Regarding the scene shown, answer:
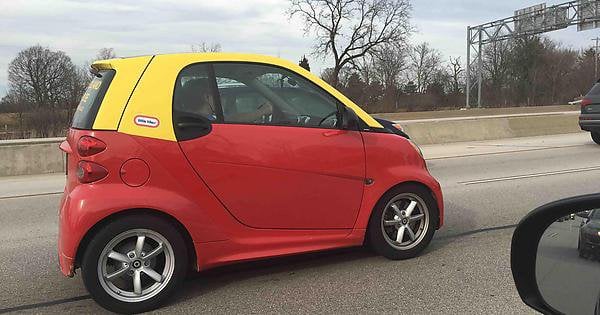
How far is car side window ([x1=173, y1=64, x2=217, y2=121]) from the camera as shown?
13.2 feet

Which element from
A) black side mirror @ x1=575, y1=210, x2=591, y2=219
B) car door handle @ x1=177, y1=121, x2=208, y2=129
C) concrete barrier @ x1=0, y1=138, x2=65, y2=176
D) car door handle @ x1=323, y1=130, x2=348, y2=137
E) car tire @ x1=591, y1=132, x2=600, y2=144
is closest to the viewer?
black side mirror @ x1=575, y1=210, x2=591, y2=219

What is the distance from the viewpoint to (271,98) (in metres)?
4.31

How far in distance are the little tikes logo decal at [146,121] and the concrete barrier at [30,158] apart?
374 inches

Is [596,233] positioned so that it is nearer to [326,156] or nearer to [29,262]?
[326,156]

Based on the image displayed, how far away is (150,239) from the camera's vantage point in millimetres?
3875

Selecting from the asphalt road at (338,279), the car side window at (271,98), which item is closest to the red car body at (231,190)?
the car side window at (271,98)

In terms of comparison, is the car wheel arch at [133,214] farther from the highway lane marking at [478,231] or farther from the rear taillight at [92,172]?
the highway lane marking at [478,231]

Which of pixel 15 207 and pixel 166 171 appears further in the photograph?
pixel 15 207

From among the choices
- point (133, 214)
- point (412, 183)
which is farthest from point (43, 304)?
point (412, 183)

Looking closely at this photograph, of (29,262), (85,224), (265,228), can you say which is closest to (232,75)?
(265,228)

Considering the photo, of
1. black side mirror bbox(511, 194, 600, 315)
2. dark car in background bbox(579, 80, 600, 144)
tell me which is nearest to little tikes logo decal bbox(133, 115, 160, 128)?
black side mirror bbox(511, 194, 600, 315)

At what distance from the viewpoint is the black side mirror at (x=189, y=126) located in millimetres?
3930

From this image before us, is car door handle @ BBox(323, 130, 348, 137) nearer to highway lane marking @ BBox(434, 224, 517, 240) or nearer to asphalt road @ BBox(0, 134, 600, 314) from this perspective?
asphalt road @ BBox(0, 134, 600, 314)

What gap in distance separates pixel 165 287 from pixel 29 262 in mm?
1983
